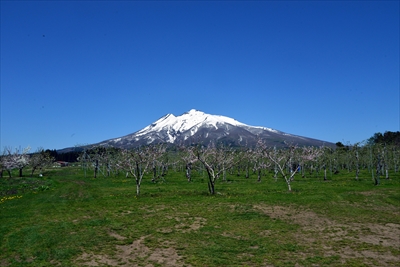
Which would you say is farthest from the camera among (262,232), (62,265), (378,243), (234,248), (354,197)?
(354,197)

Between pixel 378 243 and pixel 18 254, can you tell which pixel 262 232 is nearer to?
pixel 378 243

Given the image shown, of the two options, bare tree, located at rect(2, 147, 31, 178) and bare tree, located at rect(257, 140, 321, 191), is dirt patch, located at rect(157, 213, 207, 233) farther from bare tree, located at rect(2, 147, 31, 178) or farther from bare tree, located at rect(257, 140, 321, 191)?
bare tree, located at rect(2, 147, 31, 178)

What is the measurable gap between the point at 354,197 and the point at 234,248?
67.7ft

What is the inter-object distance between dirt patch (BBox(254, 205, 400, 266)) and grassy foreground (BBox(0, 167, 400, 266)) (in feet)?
0.15

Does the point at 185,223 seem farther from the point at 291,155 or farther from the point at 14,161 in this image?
the point at 14,161

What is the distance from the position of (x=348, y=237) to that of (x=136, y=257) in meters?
11.1

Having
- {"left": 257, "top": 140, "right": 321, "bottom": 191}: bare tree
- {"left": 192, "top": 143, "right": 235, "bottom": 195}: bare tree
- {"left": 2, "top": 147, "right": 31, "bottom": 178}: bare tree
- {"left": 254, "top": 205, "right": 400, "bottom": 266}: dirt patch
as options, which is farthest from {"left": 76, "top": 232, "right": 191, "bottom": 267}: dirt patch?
{"left": 2, "top": 147, "right": 31, "bottom": 178}: bare tree

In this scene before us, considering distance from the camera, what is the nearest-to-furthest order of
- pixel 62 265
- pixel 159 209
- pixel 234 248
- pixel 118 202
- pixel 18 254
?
pixel 62 265, pixel 18 254, pixel 234 248, pixel 159 209, pixel 118 202

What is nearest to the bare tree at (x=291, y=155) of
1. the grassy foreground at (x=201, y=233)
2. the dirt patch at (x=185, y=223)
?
the grassy foreground at (x=201, y=233)

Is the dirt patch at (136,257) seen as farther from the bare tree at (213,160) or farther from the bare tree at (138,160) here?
the bare tree at (138,160)

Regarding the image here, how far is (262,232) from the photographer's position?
57.9 ft

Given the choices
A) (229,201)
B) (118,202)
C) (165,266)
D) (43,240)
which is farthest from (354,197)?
(43,240)

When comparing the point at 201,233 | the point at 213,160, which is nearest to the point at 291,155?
the point at 213,160

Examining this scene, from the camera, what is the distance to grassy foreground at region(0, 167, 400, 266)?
43.4ft
